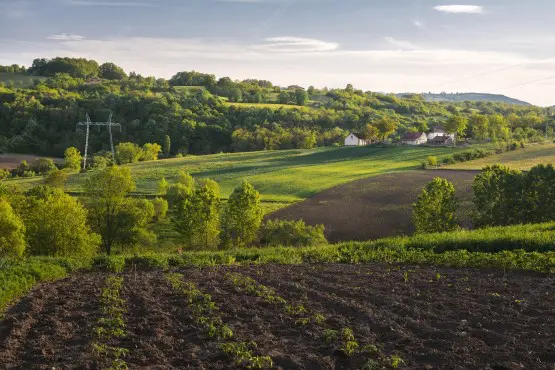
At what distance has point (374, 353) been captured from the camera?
42.5 feet

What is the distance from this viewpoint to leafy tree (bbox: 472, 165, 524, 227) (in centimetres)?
4109

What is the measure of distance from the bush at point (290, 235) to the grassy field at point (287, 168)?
1921 cm

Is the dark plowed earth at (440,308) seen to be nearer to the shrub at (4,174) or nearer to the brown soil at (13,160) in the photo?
the shrub at (4,174)

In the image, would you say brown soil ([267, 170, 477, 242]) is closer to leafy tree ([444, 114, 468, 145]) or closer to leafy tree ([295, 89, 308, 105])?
leafy tree ([444, 114, 468, 145])

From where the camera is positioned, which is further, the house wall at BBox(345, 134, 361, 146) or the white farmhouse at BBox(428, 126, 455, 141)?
the white farmhouse at BBox(428, 126, 455, 141)

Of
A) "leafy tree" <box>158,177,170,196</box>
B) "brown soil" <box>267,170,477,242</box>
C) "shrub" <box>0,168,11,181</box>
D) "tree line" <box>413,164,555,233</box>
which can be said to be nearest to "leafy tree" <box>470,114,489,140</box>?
"brown soil" <box>267,170,477,242</box>

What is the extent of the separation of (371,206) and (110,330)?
45694 mm

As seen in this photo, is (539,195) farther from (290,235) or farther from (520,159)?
(520,159)

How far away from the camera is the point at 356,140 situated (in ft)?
406

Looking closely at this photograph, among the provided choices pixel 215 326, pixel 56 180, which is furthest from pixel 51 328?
pixel 56 180

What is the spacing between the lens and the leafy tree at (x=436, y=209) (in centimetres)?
4281

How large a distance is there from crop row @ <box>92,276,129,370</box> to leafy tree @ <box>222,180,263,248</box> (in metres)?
23.9

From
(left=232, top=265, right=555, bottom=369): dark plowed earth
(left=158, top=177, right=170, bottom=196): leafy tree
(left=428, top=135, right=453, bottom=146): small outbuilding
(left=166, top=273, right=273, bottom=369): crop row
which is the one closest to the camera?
(left=166, top=273, right=273, bottom=369): crop row

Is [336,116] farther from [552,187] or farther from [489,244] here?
[489,244]
